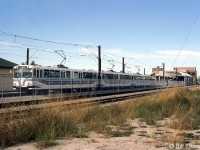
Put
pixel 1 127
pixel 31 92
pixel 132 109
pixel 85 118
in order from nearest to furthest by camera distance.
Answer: pixel 1 127
pixel 85 118
pixel 132 109
pixel 31 92

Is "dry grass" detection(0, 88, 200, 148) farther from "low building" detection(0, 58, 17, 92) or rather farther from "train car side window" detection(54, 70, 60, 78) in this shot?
"low building" detection(0, 58, 17, 92)

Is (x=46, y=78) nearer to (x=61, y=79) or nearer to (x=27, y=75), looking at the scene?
(x=27, y=75)

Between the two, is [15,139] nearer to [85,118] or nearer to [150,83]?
[85,118]

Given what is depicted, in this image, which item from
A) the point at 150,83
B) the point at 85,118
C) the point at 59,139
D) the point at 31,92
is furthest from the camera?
the point at 150,83

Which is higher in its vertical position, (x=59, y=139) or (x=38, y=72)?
(x=38, y=72)

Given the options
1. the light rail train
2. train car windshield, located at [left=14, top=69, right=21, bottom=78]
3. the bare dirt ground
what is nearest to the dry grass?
the bare dirt ground

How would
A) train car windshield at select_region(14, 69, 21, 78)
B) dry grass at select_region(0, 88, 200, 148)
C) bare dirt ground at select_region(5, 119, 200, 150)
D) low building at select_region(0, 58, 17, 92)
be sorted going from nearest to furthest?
bare dirt ground at select_region(5, 119, 200, 150), dry grass at select_region(0, 88, 200, 148), train car windshield at select_region(14, 69, 21, 78), low building at select_region(0, 58, 17, 92)

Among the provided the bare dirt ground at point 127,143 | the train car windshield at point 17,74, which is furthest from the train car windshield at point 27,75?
the bare dirt ground at point 127,143

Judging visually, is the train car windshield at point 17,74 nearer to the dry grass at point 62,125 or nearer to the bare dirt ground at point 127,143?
the dry grass at point 62,125

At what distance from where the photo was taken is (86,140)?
30.8 feet

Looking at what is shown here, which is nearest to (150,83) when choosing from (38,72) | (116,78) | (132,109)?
(116,78)

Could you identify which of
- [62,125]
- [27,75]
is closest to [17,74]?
[27,75]

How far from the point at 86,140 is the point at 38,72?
83.7 feet

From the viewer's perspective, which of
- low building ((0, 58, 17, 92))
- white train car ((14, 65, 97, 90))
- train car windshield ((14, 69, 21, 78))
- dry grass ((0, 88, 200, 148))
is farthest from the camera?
low building ((0, 58, 17, 92))
